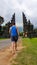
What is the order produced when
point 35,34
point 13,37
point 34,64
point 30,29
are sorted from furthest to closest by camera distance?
point 30,29
point 35,34
point 13,37
point 34,64

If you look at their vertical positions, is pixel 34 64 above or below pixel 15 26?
below

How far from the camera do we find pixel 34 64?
11508mm

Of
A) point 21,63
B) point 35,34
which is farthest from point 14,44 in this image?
point 35,34

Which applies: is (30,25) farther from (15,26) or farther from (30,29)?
(15,26)

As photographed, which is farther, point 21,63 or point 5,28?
point 5,28

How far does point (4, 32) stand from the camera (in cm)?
8238

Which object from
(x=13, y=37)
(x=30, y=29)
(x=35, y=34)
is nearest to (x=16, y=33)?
(x=13, y=37)

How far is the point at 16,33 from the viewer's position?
16062 mm

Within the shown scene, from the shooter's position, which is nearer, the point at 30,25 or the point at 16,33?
the point at 16,33

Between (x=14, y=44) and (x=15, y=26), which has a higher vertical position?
(x=15, y=26)

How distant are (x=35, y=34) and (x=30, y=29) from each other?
7.71 m

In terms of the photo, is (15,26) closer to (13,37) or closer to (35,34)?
(13,37)

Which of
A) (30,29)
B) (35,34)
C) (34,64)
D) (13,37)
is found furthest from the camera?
(30,29)

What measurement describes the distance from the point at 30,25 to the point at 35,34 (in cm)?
955
